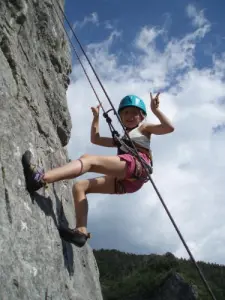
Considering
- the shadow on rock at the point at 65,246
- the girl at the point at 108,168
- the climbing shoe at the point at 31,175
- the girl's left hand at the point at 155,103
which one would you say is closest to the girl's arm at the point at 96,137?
the girl at the point at 108,168

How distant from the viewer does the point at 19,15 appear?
6.00 m

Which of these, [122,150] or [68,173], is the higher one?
[122,150]

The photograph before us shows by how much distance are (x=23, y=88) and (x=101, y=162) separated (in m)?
1.53

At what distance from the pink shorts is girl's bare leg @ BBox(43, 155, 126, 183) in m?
0.10

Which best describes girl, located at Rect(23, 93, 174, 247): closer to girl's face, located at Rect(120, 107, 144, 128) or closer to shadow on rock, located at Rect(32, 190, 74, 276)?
girl's face, located at Rect(120, 107, 144, 128)

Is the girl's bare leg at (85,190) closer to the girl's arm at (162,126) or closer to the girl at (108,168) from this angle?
the girl at (108,168)

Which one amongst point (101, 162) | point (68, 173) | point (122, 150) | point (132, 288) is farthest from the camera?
point (132, 288)

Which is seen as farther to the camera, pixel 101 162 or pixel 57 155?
pixel 57 155

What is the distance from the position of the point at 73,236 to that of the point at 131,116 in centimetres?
228

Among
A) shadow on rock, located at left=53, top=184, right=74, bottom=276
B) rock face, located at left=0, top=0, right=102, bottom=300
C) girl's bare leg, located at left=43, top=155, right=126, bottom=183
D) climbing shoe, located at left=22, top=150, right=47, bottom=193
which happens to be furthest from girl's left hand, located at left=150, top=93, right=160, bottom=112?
climbing shoe, located at left=22, top=150, right=47, bottom=193

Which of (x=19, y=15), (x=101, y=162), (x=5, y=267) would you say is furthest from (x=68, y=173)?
(x=19, y=15)

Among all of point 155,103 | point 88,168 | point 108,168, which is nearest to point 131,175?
point 108,168

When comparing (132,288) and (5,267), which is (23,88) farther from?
(132,288)

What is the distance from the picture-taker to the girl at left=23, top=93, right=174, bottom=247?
15.4 feet
